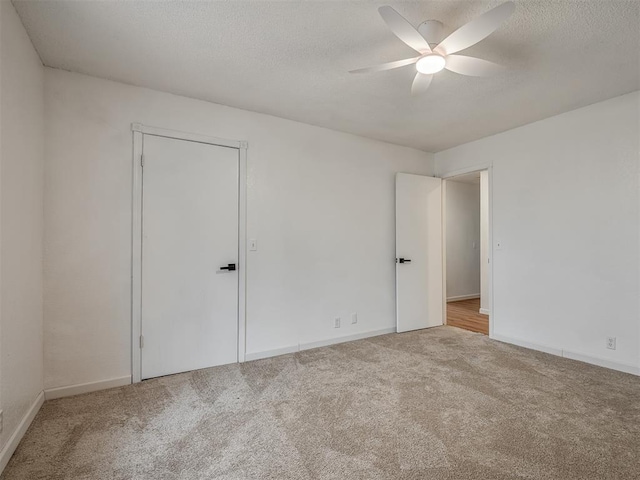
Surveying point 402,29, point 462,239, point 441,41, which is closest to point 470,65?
point 441,41

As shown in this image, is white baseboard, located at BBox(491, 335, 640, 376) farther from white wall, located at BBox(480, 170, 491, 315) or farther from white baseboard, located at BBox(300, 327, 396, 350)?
white wall, located at BBox(480, 170, 491, 315)

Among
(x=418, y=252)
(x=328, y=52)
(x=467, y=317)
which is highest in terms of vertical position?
(x=328, y=52)

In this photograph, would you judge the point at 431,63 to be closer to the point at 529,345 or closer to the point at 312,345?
the point at 312,345

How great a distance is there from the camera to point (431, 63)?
1935 mm

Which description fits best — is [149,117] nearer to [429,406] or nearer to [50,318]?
[50,318]

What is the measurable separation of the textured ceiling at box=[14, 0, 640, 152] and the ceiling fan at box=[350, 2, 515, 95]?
124 millimetres

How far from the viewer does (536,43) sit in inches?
82.3

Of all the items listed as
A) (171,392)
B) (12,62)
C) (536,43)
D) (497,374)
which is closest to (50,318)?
(171,392)

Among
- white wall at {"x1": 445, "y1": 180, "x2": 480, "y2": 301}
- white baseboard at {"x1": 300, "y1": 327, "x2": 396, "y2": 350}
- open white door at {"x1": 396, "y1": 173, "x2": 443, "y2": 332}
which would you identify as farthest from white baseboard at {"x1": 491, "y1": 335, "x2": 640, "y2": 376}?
white wall at {"x1": 445, "y1": 180, "x2": 480, "y2": 301}

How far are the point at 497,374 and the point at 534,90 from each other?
8.12 ft

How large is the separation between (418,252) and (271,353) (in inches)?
91.0

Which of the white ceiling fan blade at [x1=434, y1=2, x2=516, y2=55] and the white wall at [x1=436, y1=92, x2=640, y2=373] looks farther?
the white wall at [x1=436, y1=92, x2=640, y2=373]

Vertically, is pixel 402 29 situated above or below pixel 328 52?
below

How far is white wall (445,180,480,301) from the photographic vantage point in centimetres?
643
